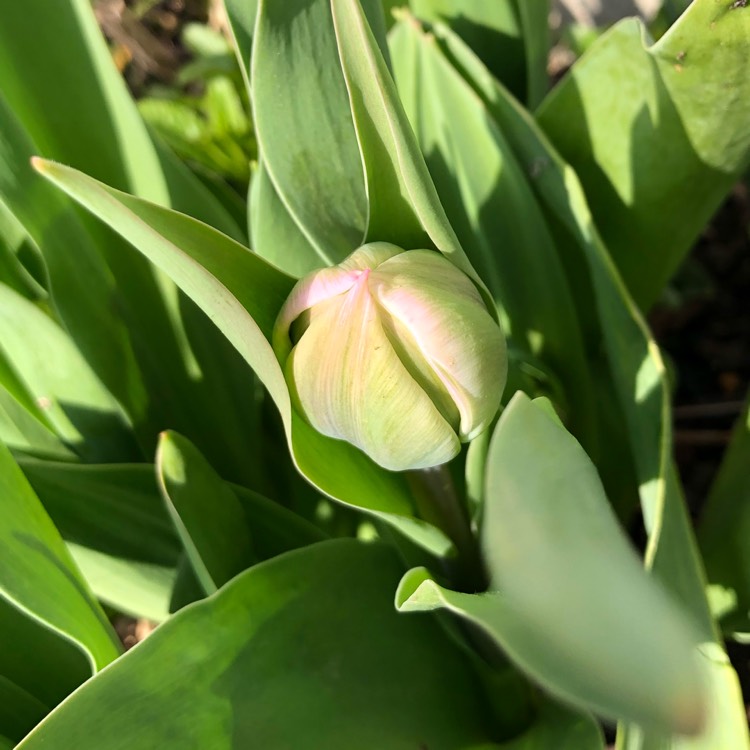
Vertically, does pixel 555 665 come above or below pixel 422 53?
below

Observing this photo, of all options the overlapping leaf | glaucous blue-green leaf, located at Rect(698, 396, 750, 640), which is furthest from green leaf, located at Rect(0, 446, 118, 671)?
glaucous blue-green leaf, located at Rect(698, 396, 750, 640)

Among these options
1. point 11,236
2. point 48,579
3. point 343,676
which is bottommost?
point 343,676

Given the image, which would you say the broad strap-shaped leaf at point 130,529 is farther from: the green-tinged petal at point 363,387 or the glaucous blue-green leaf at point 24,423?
the green-tinged petal at point 363,387

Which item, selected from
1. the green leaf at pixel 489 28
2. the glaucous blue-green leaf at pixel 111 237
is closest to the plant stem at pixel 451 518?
the glaucous blue-green leaf at pixel 111 237

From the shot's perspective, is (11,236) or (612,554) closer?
(612,554)

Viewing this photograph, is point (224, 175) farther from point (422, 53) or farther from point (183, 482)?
point (183, 482)

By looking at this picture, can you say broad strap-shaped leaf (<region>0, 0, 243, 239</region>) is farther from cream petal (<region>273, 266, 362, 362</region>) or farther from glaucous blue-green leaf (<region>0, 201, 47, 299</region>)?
cream petal (<region>273, 266, 362, 362</region>)

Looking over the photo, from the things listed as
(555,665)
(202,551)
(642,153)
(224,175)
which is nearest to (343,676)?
(202,551)
